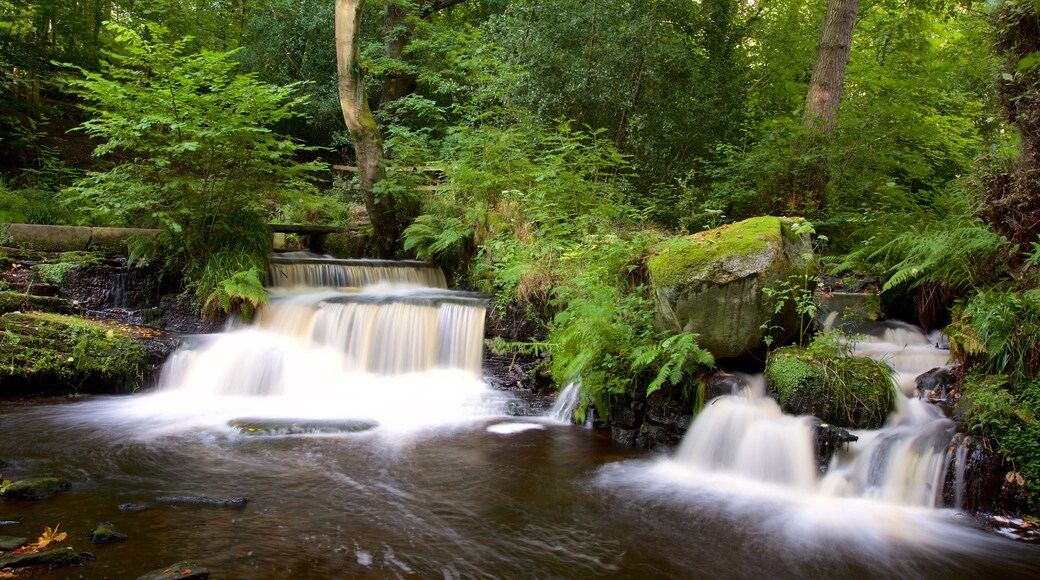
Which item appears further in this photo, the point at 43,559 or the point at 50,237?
the point at 50,237

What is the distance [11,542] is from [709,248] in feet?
18.1

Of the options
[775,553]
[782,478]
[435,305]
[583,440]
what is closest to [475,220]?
[435,305]

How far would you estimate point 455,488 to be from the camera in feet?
15.8

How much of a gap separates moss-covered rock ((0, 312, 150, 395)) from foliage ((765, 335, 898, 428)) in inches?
292

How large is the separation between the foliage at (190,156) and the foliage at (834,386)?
22.8 ft

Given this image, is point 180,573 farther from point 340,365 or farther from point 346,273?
point 346,273

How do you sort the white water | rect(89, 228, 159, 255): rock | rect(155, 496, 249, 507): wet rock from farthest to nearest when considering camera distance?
Result: rect(89, 228, 159, 255): rock < the white water < rect(155, 496, 249, 507): wet rock

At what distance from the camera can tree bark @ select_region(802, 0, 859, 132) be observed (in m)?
10.5

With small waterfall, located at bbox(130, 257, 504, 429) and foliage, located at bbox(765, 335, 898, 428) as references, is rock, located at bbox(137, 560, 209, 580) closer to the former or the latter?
small waterfall, located at bbox(130, 257, 504, 429)

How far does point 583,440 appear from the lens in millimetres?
6168

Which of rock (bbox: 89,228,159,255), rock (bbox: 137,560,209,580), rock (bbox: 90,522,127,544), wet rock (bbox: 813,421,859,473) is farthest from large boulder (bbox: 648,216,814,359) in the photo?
rock (bbox: 89,228,159,255)

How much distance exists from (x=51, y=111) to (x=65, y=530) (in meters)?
15.5

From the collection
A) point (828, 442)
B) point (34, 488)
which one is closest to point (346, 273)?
point (34, 488)

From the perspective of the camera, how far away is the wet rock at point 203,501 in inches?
165
